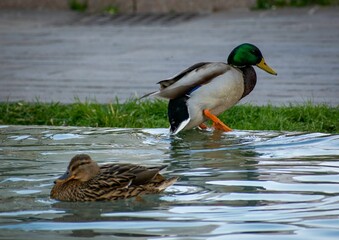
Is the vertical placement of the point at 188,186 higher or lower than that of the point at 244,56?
lower

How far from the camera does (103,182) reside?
566 cm

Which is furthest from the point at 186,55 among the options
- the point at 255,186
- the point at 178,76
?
the point at 255,186

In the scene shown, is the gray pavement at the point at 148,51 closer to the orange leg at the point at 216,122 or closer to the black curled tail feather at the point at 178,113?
the orange leg at the point at 216,122

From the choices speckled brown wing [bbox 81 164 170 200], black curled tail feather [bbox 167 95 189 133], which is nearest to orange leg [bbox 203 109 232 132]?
black curled tail feather [bbox 167 95 189 133]

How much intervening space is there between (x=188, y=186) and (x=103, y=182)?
20.7 inches

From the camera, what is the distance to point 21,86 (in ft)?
33.7

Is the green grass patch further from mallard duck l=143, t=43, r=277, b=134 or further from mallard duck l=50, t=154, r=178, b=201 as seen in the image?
mallard duck l=50, t=154, r=178, b=201

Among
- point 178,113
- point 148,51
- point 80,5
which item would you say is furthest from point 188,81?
point 80,5

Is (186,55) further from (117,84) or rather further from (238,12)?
(238,12)

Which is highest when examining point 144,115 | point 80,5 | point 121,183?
point 80,5

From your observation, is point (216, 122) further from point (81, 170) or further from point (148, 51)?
point (148, 51)

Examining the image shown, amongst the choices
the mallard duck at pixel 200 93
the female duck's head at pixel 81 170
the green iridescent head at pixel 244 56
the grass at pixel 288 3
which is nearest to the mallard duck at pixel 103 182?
the female duck's head at pixel 81 170

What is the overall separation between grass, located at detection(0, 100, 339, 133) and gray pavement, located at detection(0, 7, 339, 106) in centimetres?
53

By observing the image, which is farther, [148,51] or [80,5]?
[80,5]
